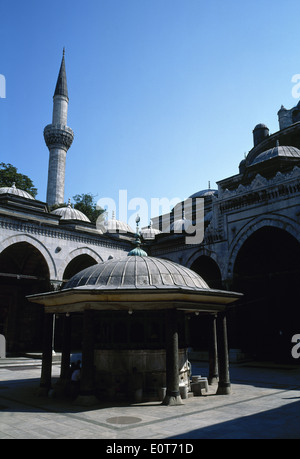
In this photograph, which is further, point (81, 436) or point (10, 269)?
point (10, 269)

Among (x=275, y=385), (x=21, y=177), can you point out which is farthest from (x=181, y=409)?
(x=21, y=177)

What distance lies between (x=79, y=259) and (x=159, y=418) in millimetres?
21130

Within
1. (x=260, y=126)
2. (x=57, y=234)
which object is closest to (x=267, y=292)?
(x=57, y=234)

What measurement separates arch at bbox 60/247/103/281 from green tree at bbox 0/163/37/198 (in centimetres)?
1493

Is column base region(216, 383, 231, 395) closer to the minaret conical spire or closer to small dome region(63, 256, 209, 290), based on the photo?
small dome region(63, 256, 209, 290)

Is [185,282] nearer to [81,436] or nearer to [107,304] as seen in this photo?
[107,304]

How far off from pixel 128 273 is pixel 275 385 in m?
6.69

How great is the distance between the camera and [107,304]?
9086 millimetres

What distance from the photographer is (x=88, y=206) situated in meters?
49.2

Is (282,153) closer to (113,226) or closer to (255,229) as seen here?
(255,229)

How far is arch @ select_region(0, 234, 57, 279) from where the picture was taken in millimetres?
21062

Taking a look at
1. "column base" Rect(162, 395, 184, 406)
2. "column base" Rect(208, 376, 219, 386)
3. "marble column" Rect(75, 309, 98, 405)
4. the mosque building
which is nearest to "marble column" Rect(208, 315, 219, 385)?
"column base" Rect(208, 376, 219, 386)

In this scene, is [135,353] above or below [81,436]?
above

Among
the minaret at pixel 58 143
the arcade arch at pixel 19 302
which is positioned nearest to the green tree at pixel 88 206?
the minaret at pixel 58 143
